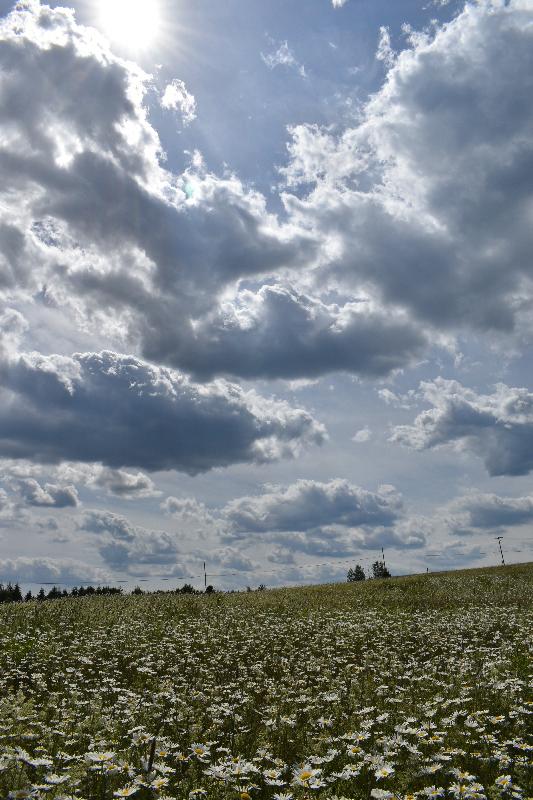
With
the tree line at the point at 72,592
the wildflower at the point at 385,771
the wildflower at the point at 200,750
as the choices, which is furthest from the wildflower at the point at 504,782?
the tree line at the point at 72,592

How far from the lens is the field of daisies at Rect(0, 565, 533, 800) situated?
6.68 m

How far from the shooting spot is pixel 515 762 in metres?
7.20

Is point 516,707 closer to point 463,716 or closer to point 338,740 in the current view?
point 463,716

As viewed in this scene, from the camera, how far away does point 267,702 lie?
11461mm

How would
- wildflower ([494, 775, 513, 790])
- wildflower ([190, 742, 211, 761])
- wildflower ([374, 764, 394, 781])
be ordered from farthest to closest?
wildflower ([190, 742, 211, 761]) → wildflower ([374, 764, 394, 781]) → wildflower ([494, 775, 513, 790])

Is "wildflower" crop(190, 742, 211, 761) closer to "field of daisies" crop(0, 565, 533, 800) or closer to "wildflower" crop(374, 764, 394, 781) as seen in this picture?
"field of daisies" crop(0, 565, 533, 800)

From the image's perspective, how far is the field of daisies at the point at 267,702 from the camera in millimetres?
6684

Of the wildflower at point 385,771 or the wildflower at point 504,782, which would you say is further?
the wildflower at point 385,771

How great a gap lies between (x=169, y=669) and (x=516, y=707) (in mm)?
7858

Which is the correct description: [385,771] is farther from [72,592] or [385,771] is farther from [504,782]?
[72,592]

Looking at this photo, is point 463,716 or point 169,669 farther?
point 169,669

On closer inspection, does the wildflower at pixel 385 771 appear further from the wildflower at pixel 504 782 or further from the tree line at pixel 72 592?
the tree line at pixel 72 592

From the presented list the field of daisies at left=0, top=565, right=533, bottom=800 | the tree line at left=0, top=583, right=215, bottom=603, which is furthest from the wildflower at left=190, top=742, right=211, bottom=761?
the tree line at left=0, top=583, right=215, bottom=603

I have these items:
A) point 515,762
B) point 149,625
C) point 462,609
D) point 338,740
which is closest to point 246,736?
point 338,740
